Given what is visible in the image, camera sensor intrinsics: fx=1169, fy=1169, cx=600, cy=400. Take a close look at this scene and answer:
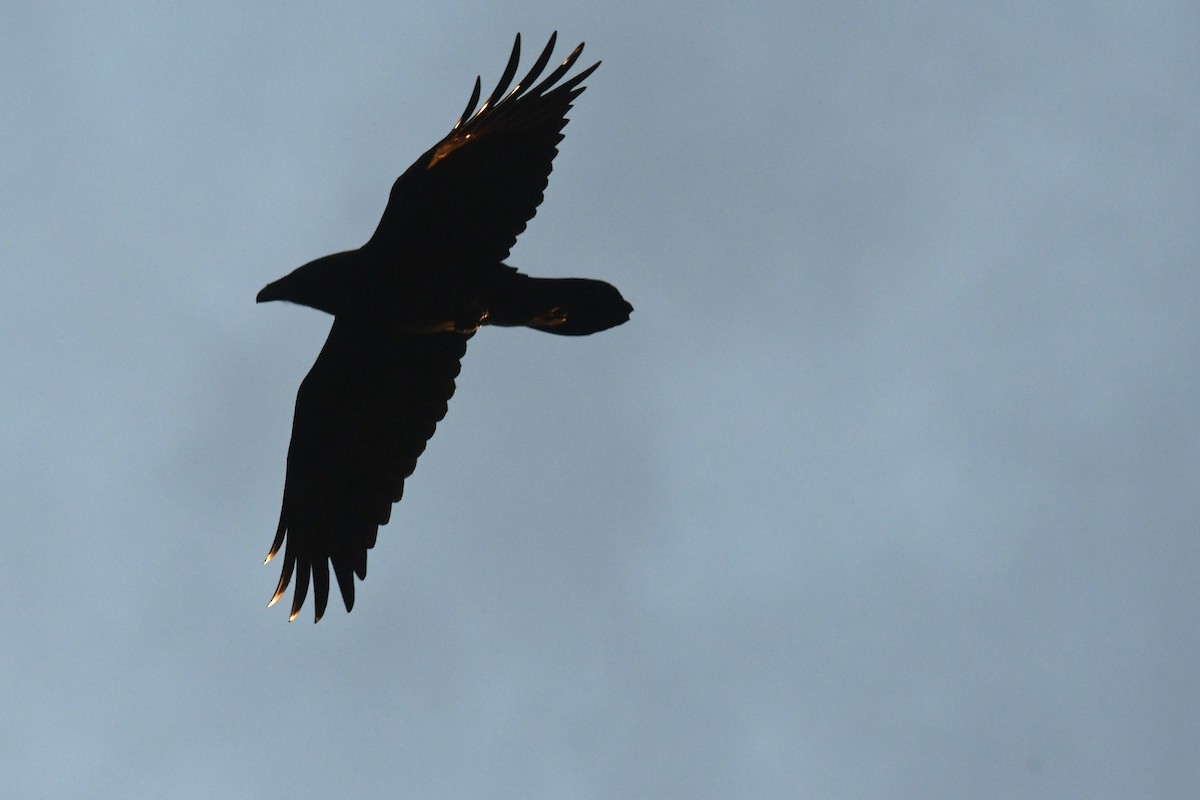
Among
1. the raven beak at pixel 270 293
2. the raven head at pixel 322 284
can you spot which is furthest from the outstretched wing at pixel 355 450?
the raven beak at pixel 270 293

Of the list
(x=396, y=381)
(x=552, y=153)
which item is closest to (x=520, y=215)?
(x=552, y=153)

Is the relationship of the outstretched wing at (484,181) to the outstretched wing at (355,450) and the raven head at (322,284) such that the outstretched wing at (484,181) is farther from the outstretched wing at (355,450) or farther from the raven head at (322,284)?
the outstretched wing at (355,450)

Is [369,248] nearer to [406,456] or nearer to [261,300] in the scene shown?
[261,300]

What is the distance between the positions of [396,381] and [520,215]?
154 centimetres

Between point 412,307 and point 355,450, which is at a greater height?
point 412,307

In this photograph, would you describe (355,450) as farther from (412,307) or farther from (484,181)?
(484,181)

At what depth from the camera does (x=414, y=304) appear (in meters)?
8.05

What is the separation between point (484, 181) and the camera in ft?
25.9

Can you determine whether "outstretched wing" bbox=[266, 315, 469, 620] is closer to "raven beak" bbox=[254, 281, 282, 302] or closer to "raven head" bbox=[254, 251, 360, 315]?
"raven head" bbox=[254, 251, 360, 315]

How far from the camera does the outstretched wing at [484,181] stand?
777cm

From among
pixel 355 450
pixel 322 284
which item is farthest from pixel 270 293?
pixel 355 450

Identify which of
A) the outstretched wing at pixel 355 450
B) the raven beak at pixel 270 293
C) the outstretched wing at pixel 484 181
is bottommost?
the outstretched wing at pixel 355 450

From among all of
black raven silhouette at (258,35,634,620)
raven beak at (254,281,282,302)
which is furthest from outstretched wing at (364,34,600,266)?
raven beak at (254,281,282,302)

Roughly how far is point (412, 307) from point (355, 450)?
1.24 metres
